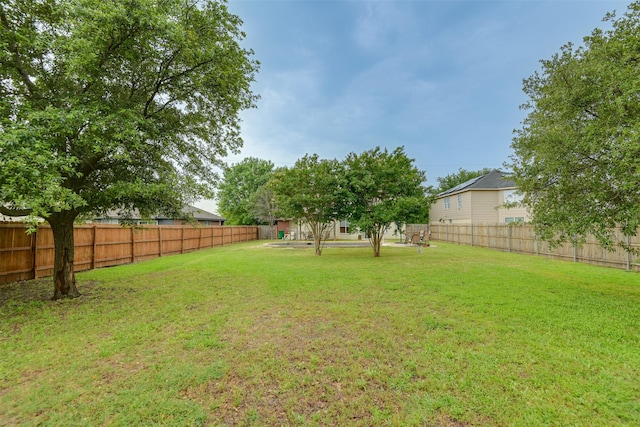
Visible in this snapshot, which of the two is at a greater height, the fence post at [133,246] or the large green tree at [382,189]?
the large green tree at [382,189]

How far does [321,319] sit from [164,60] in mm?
6541

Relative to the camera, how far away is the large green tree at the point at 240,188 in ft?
120

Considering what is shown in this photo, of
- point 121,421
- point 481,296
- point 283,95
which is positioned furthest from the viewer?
point 283,95

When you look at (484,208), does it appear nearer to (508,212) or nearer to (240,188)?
(508,212)

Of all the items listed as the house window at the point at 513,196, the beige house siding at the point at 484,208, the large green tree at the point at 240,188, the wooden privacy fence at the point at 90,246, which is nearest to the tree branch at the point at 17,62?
the wooden privacy fence at the point at 90,246

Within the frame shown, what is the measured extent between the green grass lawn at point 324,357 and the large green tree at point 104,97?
2.07 metres

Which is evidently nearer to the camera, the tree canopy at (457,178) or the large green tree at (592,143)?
the large green tree at (592,143)

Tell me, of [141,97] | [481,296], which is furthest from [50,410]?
[481,296]

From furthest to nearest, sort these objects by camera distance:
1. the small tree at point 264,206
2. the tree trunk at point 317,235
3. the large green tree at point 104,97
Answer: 1. the small tree at point 264,206
2. the tree trunk at point 317,235
3. the large green tree at point 104,97

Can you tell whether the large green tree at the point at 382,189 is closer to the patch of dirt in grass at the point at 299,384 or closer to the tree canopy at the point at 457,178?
the patch of dirt in grass at the point at 299,384

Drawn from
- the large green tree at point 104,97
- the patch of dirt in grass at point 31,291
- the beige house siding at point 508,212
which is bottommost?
the patch of dirt in grass at point 31,291

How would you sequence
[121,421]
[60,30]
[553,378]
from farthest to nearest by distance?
[60,30] < [553,378] < [121,421]

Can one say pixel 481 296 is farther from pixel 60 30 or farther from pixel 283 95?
pixel 283 95

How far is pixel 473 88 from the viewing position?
18.9m
